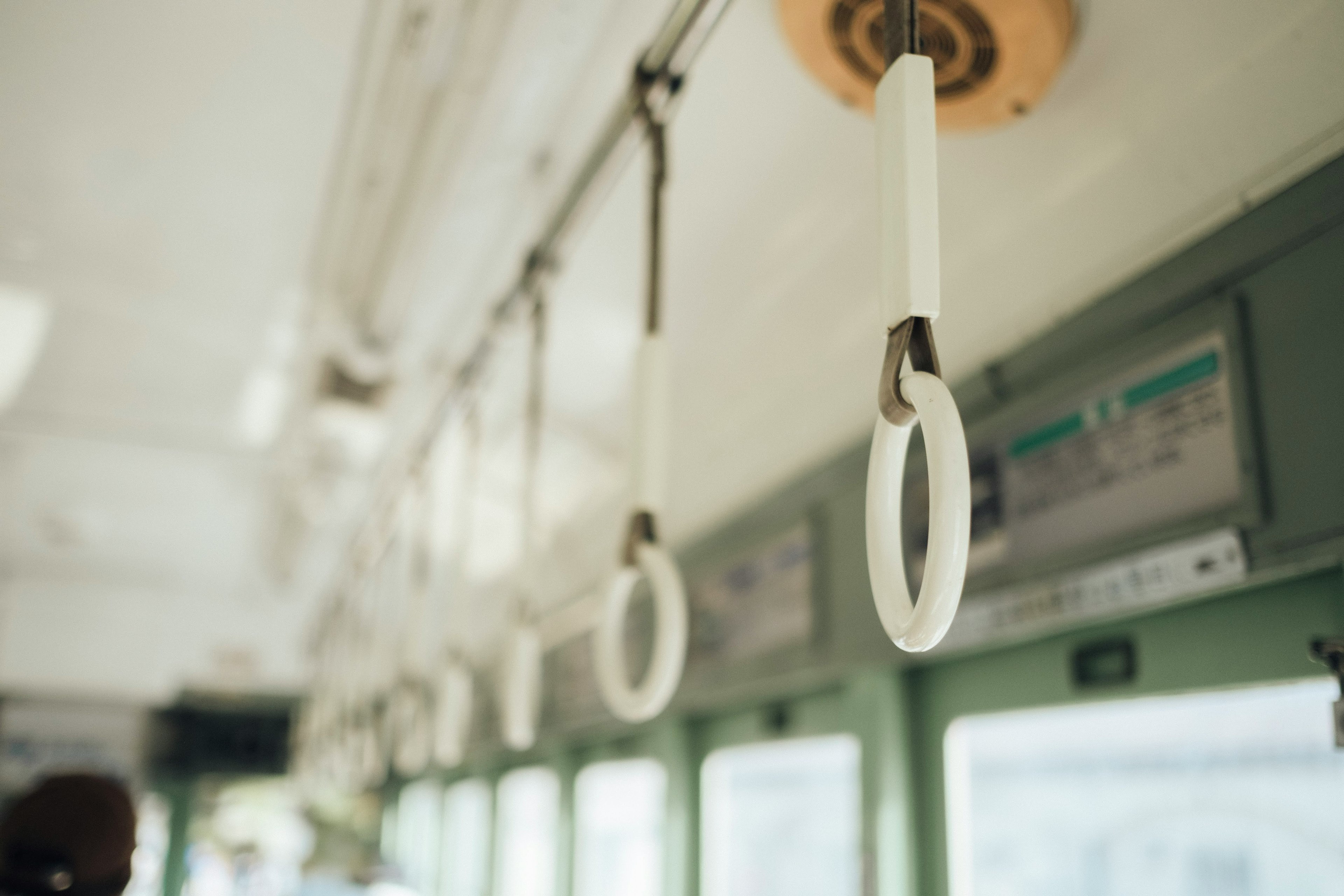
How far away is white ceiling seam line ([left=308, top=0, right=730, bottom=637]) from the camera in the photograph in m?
1.51

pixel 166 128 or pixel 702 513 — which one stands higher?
pixel 166 128

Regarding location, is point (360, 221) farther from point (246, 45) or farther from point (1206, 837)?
point (1206, 837)

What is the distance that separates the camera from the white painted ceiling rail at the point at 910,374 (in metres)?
0.74

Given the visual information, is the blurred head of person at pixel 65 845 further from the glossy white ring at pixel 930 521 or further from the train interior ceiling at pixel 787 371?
the glossy white ring at pixel 930 521

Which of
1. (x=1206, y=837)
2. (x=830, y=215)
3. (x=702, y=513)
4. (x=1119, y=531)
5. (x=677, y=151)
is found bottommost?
(x=1206, y=837)

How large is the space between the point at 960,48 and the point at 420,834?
23.4 ft

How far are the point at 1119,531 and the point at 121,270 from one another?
2.80 meters

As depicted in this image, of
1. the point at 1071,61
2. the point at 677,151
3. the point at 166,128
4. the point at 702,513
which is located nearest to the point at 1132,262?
the point at 1071,61

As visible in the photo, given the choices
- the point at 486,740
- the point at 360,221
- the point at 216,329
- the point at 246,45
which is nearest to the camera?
the point at 246,45

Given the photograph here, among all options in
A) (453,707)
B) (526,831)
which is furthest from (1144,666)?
(526,831)

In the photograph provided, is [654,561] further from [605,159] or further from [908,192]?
[605,159]

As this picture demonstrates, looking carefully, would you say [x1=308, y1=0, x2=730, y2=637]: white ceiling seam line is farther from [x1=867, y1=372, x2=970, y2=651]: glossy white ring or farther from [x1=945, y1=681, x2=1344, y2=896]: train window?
[x1=945, y1=681, x2=1344, y2=896]: train window

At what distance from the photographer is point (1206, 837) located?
157 cm

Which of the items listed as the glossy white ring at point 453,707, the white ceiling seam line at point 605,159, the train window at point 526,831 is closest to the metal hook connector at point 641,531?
the white ceiling seam line at point 605,159
